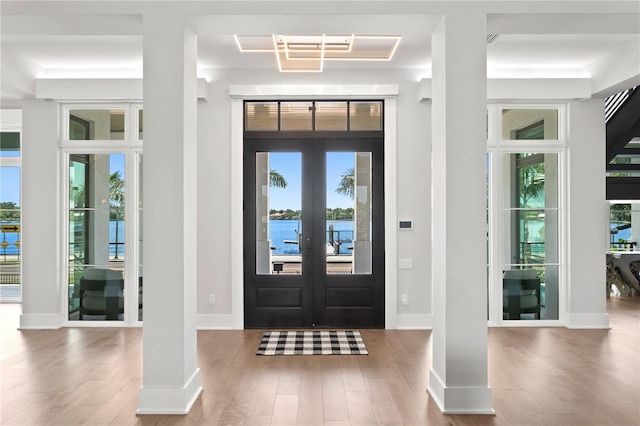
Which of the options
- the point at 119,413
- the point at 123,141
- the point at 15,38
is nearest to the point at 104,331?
the point at 123,141

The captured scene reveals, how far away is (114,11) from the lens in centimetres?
365

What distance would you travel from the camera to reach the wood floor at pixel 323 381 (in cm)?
353

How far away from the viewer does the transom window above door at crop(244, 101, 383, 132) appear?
21.0 ft

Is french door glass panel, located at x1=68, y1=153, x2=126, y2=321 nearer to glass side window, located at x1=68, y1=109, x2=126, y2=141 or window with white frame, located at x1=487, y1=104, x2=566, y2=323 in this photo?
glass side window, located at x1=68, y1=109, x2=126, y2=141

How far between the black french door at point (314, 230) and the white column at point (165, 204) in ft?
8.76

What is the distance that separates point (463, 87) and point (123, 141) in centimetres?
451

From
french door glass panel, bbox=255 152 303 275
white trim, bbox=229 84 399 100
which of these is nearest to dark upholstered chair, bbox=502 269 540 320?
french door glass panel, bbox=255 152 303 275

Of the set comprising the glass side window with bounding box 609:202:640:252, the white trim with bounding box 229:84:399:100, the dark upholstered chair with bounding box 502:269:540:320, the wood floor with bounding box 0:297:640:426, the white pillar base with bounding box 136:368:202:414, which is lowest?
the wood floor with bounding box 0:297:640:426

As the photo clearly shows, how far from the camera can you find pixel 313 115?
21.0ft

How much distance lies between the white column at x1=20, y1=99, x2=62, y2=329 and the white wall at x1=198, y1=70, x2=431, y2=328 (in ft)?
6.06

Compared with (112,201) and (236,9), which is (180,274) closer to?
(236,9)

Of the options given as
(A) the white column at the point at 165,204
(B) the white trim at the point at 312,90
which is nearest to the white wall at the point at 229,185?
(B) the white trim at the point at 312,90

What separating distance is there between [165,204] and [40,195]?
3602 mm

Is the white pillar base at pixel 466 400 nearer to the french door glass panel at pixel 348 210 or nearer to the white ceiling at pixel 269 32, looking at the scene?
the white ceiling at pixel 269 32
